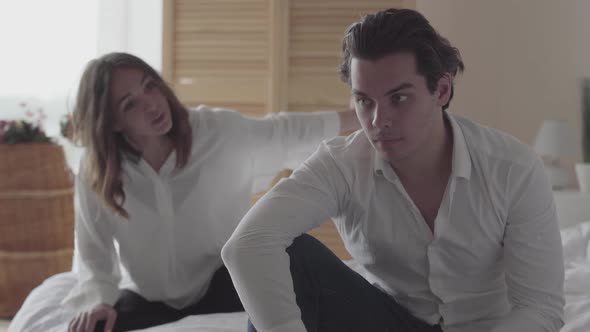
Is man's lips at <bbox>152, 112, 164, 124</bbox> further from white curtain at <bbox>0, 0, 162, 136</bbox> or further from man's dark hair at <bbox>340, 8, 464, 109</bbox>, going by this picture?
white curtain at <bbox>0, 0, 162, 136</bbox>

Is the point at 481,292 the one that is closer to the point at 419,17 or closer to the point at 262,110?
the point at 419,17

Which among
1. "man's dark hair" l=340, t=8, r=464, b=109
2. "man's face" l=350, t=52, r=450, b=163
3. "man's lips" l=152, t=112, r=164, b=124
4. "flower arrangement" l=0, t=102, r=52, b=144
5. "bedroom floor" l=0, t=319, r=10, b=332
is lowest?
"bedroom floor" l=0, t=319, r=10, b=332

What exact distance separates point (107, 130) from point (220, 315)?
0.58 m

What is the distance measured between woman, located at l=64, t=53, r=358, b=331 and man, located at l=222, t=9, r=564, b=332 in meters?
0.58

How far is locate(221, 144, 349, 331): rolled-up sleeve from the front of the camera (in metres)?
1.15

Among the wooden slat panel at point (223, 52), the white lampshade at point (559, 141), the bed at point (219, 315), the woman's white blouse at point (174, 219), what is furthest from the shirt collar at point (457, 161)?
the wooden slat panel at point (223, 52)

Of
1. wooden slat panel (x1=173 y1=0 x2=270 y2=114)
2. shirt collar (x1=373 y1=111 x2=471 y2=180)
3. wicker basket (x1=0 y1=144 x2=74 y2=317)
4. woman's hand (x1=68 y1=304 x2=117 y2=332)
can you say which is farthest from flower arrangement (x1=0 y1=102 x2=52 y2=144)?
shirt collar (x1=373 y1=111 x2=471 y2=180)

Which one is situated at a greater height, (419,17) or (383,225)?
(419,17)

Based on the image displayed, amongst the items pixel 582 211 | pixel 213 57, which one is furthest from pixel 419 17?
pixel 213 57

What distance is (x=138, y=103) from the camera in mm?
1801

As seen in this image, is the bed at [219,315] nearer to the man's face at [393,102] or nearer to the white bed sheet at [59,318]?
the white bed sheet at [59,318]

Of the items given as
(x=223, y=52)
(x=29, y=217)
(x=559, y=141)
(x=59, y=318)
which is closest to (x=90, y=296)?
(x=59, y=318)

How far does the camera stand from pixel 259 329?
1.17 metres

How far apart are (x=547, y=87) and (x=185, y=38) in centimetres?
176
